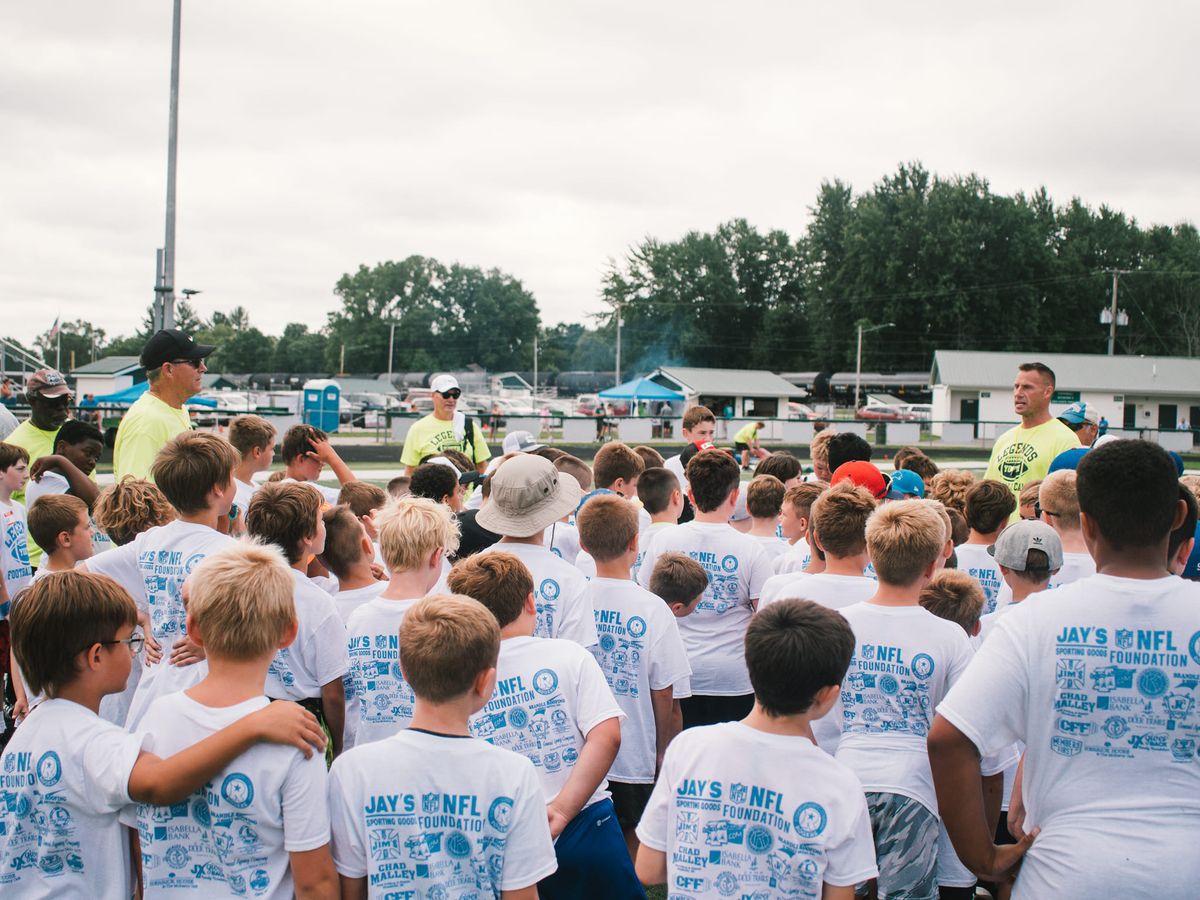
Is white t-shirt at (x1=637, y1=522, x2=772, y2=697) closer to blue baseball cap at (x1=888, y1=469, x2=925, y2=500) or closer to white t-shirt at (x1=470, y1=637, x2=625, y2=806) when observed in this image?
blue baseball cap at (x1=888, y1=469, x2=925, y2=500)

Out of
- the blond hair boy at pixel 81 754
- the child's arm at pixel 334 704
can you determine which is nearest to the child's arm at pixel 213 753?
the blond hair boy at pixel 81 754

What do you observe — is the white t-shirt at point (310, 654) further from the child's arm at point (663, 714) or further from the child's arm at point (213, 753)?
the child's arm at point (663, 714)

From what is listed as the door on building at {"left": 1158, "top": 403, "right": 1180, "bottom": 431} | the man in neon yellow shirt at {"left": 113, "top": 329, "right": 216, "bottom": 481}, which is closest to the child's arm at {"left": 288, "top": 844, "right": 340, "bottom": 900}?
the man in neon yellow shirt at {"left": 113, "top": 329, "right": 216, "bottom": 481}

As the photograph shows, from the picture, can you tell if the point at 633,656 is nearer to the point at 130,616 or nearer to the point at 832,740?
the point at 832,740

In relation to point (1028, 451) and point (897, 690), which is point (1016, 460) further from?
point (897, 690)

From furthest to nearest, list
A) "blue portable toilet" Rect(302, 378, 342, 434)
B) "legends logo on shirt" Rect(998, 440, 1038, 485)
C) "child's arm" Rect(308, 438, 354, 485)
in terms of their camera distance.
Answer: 1. "blue portable toilet" Rect(302, 378, 342, 434)
2. "legends logo on shirt" Rect(998, 440, 1038, 485)
3. "child's arm" Rect(308, 438, 354, 485)

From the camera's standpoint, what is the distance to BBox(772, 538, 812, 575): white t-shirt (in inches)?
198

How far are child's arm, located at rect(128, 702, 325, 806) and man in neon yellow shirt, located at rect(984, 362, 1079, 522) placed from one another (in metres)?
5.85

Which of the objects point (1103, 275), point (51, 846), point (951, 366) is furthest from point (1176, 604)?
point (1103, 275)

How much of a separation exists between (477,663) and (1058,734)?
4.88 feet

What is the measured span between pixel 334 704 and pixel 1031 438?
5.62 m

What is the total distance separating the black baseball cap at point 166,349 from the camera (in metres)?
5.57

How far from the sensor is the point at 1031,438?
7.08 metres

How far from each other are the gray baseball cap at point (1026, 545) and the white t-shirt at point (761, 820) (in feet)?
5.83
